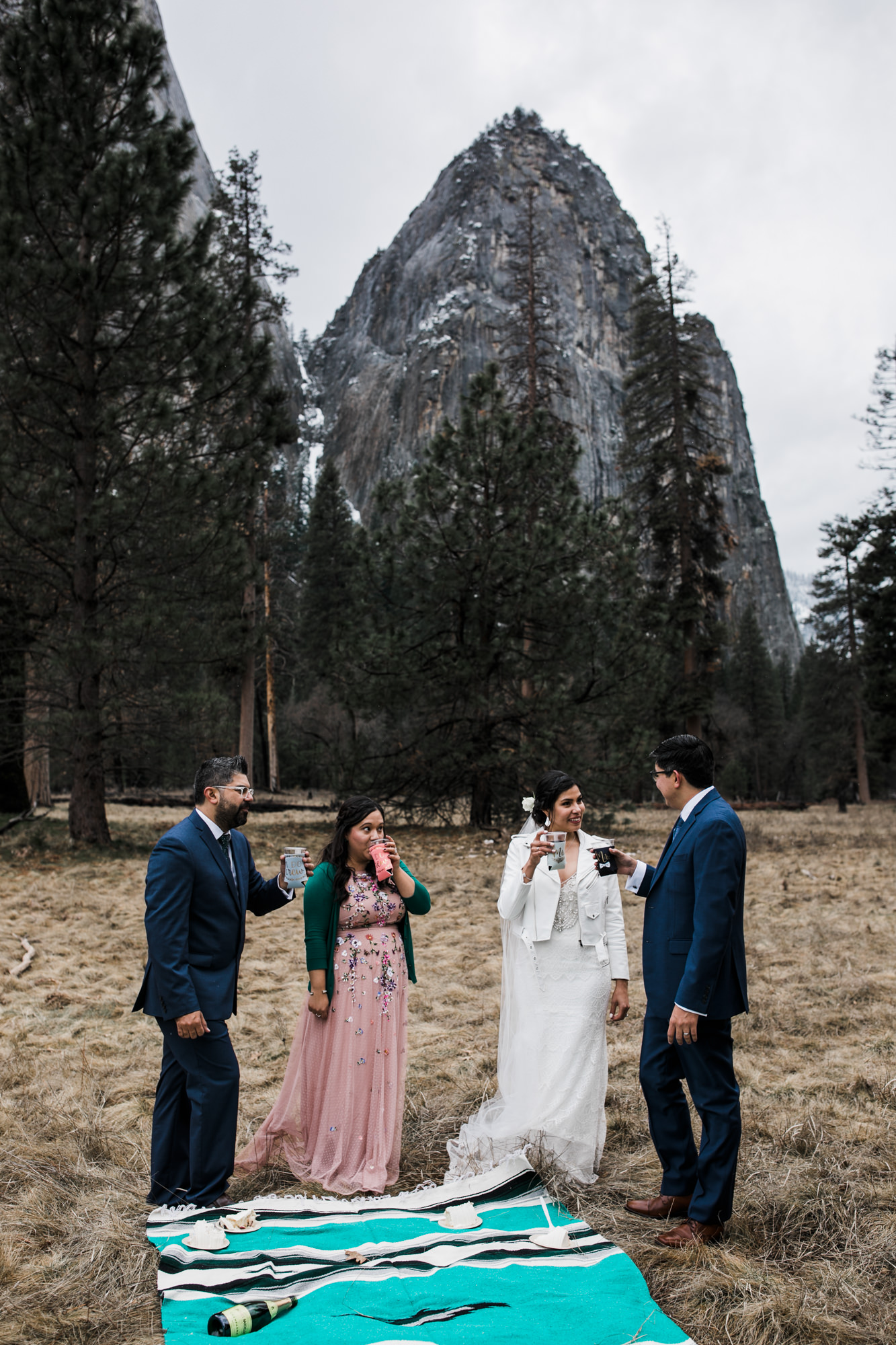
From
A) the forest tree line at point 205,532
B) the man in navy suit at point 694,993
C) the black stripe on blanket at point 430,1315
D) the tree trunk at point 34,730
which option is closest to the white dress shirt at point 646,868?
the man in navy suit at point 694,993

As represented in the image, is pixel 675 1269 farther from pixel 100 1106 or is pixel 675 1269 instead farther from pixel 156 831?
pixel 156 831

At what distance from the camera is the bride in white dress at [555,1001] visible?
4.04 m

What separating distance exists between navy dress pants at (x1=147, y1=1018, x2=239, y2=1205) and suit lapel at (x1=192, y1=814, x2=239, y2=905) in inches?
21.4

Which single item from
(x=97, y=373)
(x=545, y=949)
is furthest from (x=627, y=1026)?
(x=97, y=373)

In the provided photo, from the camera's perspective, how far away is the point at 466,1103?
480 centimetres

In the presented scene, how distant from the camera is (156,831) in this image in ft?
54.0

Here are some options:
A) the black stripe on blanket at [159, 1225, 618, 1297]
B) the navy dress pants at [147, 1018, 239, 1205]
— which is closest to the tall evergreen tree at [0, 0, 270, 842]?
the navy dress pants at [147, 1018, 239, 1205]

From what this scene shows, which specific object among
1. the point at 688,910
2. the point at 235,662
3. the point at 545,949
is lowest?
the point at 545,949

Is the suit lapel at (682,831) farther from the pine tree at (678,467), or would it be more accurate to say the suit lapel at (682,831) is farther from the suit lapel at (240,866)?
the pine tree at (678,467)

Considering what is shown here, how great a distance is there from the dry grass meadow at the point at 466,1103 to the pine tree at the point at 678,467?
45.3 feet

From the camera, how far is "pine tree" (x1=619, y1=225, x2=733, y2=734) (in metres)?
23.9

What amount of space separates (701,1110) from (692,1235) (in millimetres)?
454

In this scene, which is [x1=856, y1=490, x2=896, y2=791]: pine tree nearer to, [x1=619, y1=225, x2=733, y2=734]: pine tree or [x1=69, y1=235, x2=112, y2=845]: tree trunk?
[x1=619, y1=225, x2=733, y2=734]: pine tree

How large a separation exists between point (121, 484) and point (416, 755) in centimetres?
688
